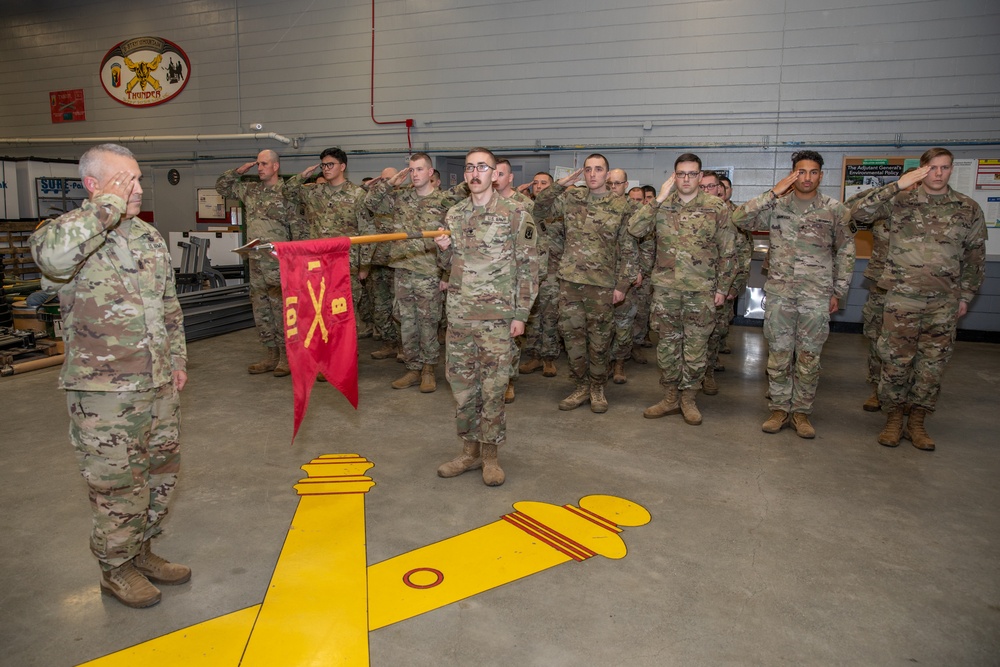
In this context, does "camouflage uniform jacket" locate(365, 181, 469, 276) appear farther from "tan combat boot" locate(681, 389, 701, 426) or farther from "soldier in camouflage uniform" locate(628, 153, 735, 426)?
"tan combat boot" locate(681, 389, 701, 426)

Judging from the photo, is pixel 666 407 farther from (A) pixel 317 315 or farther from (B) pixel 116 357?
(B) pixel 116 357

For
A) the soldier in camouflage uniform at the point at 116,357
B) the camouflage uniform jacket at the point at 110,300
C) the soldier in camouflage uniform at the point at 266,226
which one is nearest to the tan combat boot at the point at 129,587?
the soldier in camouflage uniform at the point at 116,357

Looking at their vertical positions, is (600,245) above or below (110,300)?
above

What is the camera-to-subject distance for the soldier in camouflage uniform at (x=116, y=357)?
2.41 meters

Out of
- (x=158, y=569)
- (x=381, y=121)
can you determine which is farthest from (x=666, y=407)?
(x=381, y=121)

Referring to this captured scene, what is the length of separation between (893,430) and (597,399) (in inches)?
80.0

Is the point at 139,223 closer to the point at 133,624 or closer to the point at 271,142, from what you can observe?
the point at 133,624

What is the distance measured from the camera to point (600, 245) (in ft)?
16.8

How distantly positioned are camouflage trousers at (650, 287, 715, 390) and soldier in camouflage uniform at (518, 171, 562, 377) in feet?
4.79

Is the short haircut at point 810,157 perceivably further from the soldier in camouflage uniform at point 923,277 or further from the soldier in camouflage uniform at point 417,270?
the soldier in camouflage uniform at point 417,270

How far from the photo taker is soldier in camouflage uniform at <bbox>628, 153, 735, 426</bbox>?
4.80m

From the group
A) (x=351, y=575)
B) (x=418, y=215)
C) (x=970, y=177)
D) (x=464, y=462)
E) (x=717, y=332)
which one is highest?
(x=970, y=177)

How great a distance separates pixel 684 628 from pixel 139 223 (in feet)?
8.46

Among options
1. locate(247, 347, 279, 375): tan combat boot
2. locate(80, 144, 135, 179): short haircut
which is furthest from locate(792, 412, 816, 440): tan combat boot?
locate(247, 347, 279, 375): tan combat boot
